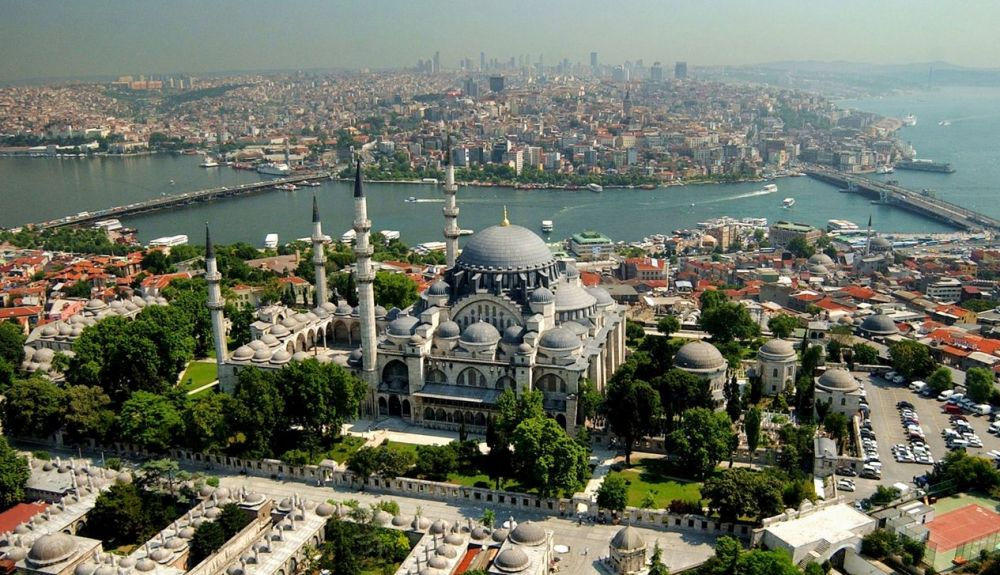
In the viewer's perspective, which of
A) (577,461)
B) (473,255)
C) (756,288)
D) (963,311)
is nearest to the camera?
(577,461)

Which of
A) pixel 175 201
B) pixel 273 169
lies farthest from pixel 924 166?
pixel 175 201

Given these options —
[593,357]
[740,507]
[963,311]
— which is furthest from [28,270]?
[963,311]

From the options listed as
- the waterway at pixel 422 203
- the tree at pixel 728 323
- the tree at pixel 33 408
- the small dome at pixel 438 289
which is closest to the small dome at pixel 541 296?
the small dome at pixel 438 289

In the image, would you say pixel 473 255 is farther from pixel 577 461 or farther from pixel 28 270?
pixel 28 270

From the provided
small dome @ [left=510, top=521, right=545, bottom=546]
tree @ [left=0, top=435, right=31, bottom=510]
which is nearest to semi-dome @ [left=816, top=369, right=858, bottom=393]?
small dome @ [left=510, top=521, right=545, bottom=546]

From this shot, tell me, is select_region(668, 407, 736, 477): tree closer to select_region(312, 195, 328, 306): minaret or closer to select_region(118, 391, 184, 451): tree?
select_region(118, 391, 184, 451): tree

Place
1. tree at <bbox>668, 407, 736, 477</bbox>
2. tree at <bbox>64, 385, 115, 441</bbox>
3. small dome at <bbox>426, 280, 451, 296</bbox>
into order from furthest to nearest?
small dome at <bbox>426, 280, 451, 296</bbox> < tree at <bbox>64, 385, 115, 441</bbox> < tree at <bbox>668, 407, 736, 477</bbox>
